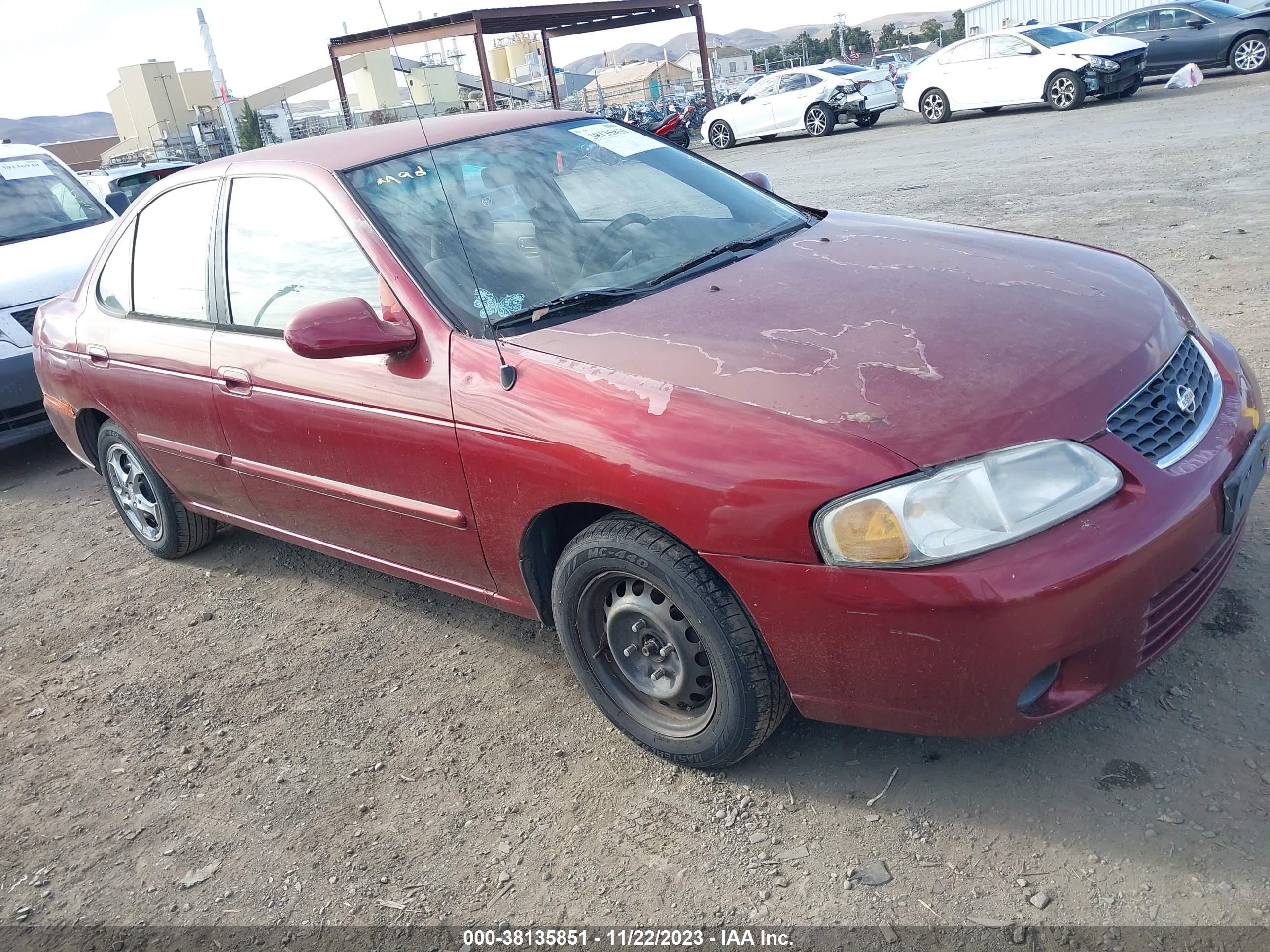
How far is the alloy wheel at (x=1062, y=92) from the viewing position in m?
16.6

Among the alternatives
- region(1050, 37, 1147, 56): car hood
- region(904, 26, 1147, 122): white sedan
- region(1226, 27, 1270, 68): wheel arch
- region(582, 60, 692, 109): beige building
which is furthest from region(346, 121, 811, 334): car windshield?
region(582, 60, 692, 109): beige building

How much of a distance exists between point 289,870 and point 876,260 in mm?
2330

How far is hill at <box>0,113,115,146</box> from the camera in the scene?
116 metres

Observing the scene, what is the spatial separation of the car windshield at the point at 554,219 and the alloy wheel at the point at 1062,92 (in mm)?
15242

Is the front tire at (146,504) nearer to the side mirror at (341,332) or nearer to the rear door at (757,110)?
the side mirror at (341,332)

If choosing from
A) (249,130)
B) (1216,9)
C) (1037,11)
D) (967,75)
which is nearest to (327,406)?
(967,75)

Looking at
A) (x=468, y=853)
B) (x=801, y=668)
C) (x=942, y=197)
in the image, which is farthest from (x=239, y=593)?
(x=942, y=197)

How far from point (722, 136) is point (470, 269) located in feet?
66.8

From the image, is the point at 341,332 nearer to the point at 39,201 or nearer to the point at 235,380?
the point at 235,380

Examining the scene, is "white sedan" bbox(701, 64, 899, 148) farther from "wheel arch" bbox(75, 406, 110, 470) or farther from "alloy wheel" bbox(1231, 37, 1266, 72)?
"wheel arch" bbox(75, 406, 110, 470)

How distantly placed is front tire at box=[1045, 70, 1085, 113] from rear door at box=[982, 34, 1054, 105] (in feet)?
0.45

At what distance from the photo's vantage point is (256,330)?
11.3 ft

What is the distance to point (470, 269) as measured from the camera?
2.99 metres

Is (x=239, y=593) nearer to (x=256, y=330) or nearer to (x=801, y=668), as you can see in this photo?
(x=256, y=330)
